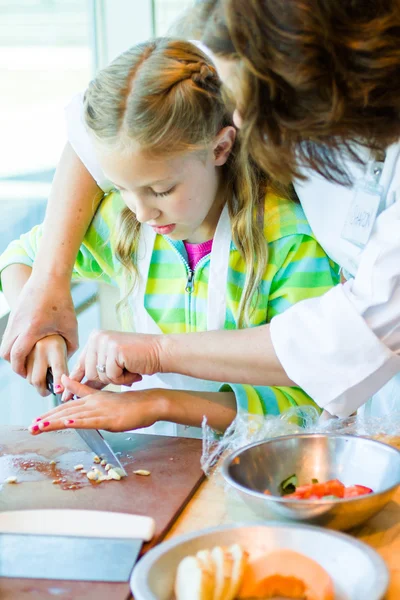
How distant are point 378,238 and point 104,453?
0.50 m

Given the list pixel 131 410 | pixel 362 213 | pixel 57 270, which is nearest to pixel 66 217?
pixel 57 270

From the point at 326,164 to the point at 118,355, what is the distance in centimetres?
46

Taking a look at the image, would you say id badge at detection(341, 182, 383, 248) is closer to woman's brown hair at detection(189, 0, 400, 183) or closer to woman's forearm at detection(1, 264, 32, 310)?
woman's brown hair at detection(189, 0, 400, 183)

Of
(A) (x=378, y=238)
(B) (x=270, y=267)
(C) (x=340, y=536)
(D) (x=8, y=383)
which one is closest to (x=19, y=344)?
(B) (x=270, y=267)

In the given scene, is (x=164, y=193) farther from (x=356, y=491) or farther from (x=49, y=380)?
(x=356, y=491)

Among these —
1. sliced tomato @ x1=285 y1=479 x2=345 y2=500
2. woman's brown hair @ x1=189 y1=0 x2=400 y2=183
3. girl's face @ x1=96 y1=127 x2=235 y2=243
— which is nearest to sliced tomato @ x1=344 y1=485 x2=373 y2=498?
sliced tomato @ x1=285 y1=479 x2=345 y2=500

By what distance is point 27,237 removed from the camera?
67.8 inches

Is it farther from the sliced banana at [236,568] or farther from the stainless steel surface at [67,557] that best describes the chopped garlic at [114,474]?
the sliced banana at [236,568]

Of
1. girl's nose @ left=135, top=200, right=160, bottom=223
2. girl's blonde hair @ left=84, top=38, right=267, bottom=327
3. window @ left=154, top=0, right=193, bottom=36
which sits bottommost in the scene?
girl's nose @ left=135, top=200, right=160, bottom=223

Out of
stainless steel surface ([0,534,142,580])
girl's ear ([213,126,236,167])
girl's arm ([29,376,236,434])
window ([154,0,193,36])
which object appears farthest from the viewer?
window ([154,0,193,36])

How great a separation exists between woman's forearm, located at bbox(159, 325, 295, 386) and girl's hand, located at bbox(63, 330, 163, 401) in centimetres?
2

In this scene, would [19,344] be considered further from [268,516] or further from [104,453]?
[268,516]

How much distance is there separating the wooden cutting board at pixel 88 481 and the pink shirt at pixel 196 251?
0.38m

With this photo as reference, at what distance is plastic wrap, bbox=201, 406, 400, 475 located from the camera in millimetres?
1154
